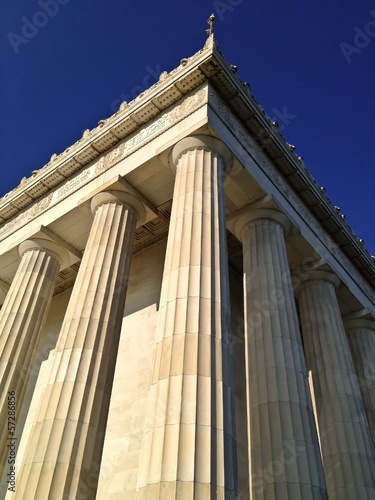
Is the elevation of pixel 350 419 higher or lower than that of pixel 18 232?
lower

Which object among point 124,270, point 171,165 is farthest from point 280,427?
point 171,165

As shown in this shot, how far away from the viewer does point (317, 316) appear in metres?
28.8

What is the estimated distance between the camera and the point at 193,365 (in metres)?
14.9

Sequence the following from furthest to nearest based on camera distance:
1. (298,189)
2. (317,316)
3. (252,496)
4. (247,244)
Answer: (298,189), (317,316), (247,244), (252,496)

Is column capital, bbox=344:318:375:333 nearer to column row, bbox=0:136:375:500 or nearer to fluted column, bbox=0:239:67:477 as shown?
column row, bbox=0:136:375:500

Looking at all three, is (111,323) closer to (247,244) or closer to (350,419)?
(247,244)

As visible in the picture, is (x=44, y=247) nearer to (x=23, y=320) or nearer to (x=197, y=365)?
(x=23, y=320)

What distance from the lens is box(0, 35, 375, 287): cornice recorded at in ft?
83.1

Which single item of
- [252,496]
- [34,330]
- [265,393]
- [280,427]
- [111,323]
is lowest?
[252,496]

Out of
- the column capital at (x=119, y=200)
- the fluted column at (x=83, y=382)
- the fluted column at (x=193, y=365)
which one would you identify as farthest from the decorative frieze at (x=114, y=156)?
the fluted column at (x=193, y=365)

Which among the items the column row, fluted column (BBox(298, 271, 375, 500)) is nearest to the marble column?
the column row

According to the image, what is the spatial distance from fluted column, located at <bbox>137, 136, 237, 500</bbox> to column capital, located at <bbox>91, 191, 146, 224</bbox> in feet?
16.3

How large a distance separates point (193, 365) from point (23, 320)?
46.6 feet

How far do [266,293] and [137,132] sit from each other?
12515 millimetres
